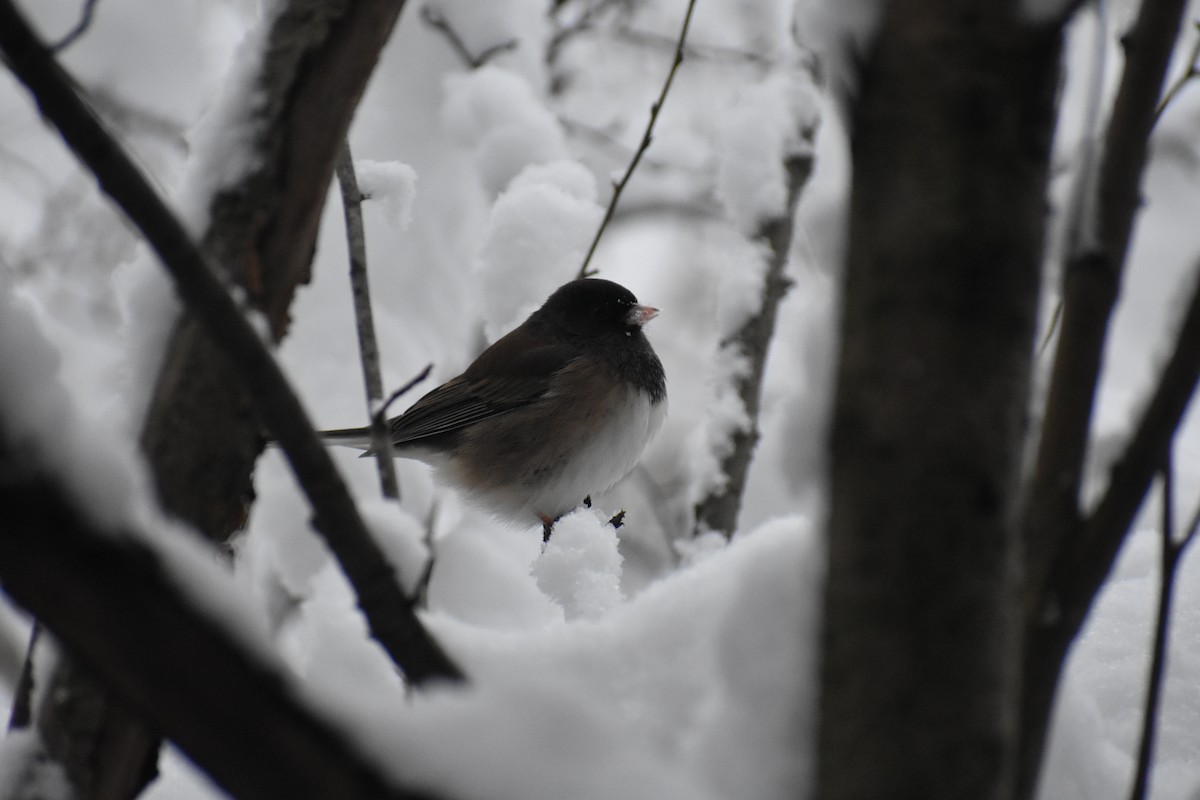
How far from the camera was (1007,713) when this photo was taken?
0.57 metres

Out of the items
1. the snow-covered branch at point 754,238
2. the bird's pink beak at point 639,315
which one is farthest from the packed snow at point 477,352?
the bird's pink beak at point 639,315

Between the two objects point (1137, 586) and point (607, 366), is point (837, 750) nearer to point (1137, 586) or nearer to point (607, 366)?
point (1137, 586)

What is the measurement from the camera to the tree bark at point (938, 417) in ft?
1.83

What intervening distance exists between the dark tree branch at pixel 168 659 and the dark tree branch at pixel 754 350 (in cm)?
204

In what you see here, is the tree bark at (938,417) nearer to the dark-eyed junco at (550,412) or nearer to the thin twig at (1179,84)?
the thin twig at (1179,84)

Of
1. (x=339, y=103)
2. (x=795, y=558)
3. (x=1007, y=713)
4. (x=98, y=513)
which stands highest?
(x=339, y=103)

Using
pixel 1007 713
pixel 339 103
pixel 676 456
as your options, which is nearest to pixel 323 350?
pixel 339 103

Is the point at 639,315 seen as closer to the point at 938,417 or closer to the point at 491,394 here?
the point at 491,394

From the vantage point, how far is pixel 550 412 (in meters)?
3.06

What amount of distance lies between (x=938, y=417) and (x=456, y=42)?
2.92m

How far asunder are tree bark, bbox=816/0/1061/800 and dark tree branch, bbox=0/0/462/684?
0.31 meters

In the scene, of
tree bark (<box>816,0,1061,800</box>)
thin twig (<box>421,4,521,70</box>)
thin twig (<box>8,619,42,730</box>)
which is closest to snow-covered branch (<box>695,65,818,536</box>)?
thin twig (<box>421,4,521,70</box>)

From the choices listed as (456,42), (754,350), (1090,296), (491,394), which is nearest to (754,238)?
(754,350)

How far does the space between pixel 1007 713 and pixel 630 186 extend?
13.2ft
